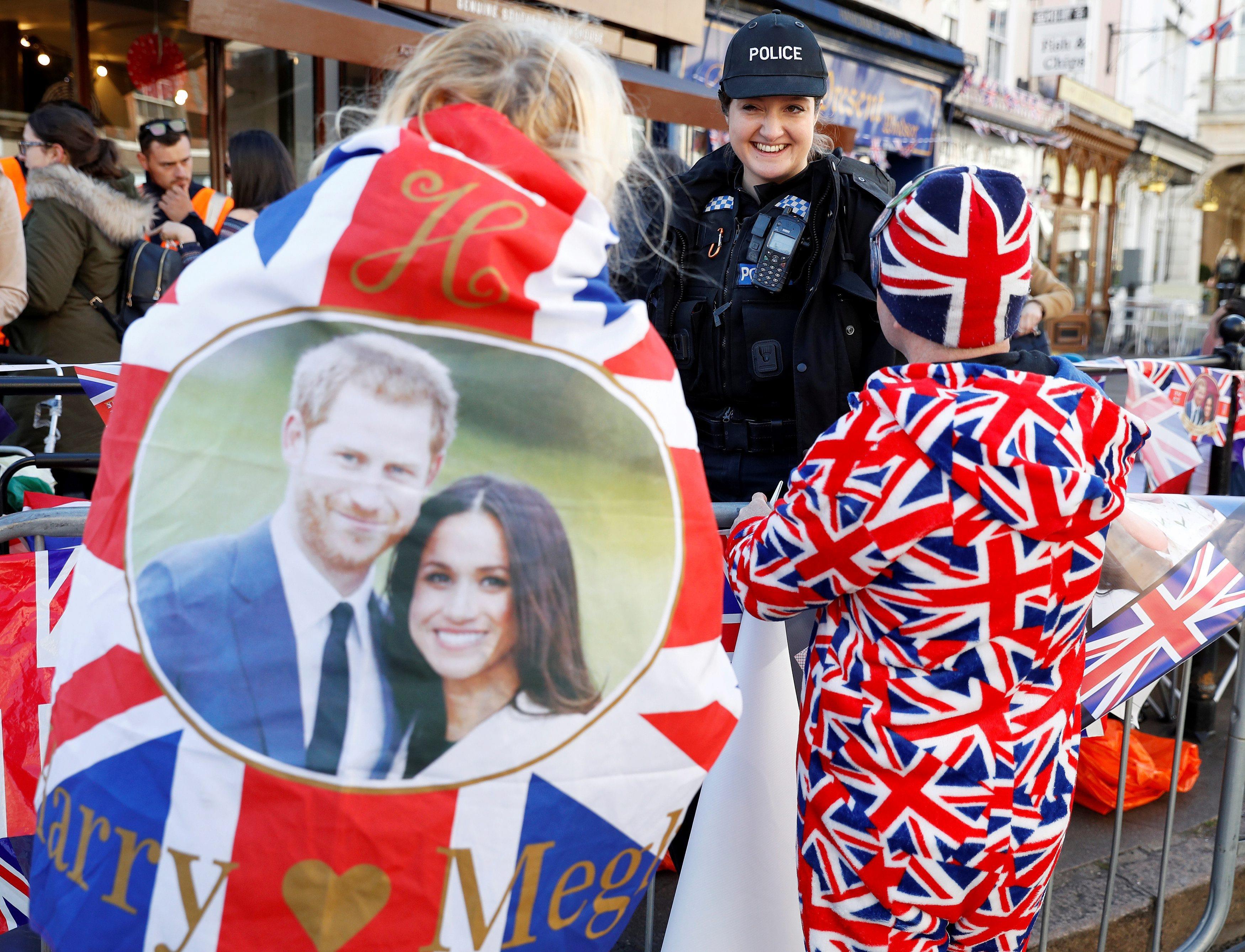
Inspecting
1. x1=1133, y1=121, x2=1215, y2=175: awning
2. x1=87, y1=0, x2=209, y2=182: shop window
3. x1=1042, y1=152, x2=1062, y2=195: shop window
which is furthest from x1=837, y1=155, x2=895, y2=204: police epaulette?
x1=1133, y1=121, x2=1215, y2=175: awning

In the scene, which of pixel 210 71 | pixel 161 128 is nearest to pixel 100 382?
pixel 161 128

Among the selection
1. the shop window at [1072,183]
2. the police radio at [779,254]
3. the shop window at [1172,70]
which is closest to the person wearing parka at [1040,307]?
the police radio at [779,254]

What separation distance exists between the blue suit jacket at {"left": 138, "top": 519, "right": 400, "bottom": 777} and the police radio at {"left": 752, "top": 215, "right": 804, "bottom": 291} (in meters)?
1.70

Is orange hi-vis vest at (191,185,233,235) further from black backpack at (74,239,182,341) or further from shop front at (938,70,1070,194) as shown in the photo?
shop front at (938,70,1070,194)

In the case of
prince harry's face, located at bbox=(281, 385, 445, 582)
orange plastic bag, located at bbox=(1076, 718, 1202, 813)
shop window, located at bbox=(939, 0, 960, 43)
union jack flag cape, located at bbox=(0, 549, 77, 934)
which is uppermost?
shop window, located at bbox=(939, 0, 960, 43)

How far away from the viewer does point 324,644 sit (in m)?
1.16

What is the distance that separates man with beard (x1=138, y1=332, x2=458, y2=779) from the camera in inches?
45.6

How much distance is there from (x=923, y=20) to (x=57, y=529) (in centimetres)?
1443

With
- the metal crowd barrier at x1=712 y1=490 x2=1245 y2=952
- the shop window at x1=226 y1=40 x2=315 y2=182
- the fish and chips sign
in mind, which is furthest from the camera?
the fish and chips sign

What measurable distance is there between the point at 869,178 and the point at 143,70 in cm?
604

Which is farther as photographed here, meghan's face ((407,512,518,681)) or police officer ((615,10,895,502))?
police officer ((615,10,895,502))

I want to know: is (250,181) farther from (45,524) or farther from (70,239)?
(45,524)

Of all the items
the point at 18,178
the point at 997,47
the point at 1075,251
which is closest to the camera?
the point at 18,178

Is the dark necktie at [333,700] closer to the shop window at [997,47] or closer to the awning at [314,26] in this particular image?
the awning at [314,26]
